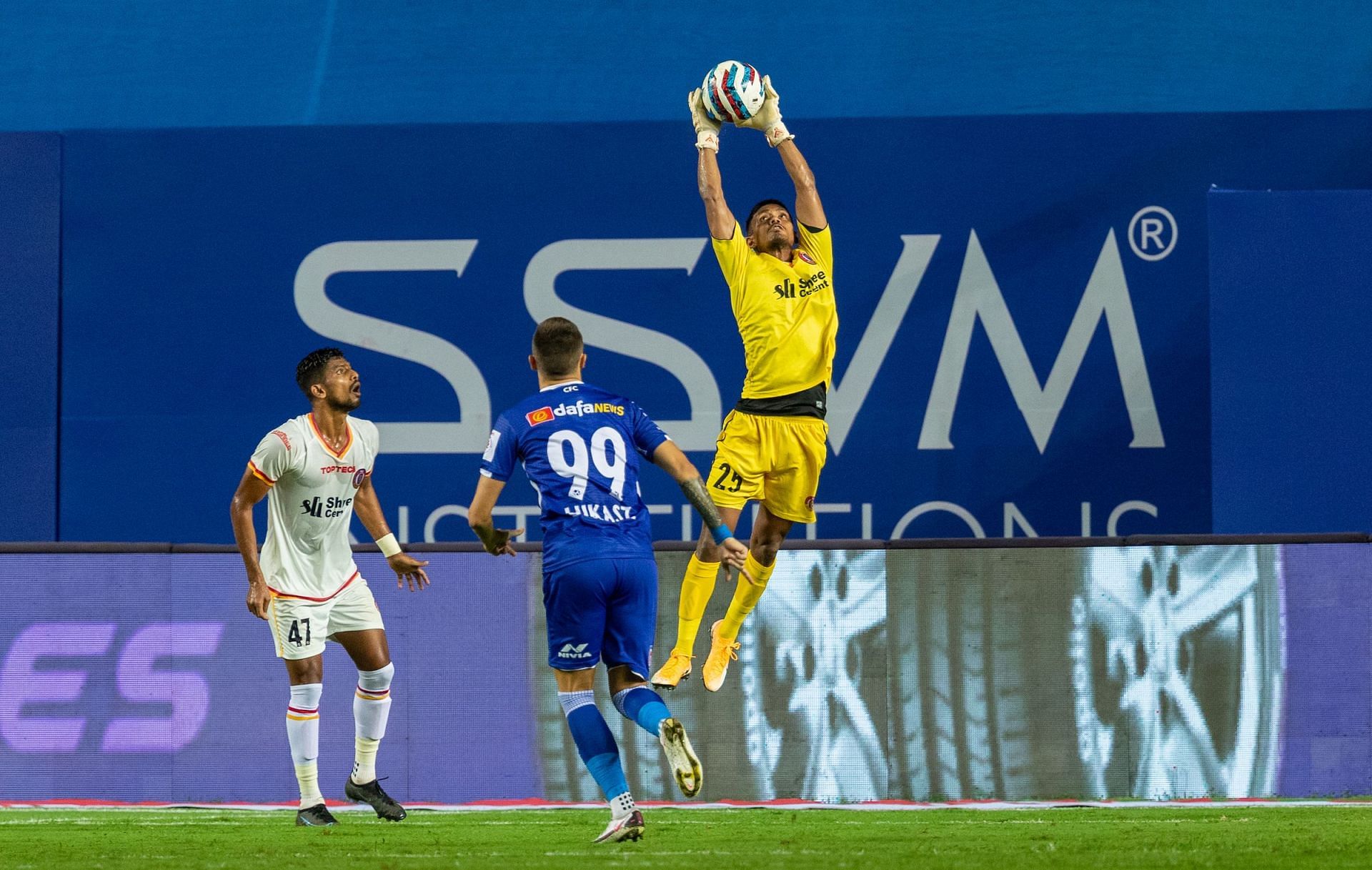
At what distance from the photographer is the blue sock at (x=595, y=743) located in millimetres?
6492

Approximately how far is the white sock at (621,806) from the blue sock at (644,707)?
0.27 m

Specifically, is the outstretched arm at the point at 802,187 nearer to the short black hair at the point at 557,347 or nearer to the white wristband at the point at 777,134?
the white wristband at the point at 777,134

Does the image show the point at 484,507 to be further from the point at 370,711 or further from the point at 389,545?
the point at 370,711

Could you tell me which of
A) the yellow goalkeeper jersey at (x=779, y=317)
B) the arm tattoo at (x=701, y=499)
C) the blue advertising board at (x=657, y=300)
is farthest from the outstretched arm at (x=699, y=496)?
the blue advertising board at (x=657, y=300)

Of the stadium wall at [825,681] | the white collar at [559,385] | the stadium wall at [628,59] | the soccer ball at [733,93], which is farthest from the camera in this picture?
the stadium wall at [628,59]

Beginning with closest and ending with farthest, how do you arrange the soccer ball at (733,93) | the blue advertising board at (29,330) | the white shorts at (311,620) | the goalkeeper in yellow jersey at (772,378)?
the white shorts at (311,620) < the soccer ball at (733,93) < the goalkeeper in yellow jersey at (772,378) < the blue advertising board at (29,330)

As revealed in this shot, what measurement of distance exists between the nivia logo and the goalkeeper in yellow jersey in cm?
195

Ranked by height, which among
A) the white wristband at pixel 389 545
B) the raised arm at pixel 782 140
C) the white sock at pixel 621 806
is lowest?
the white sock at pixel 621 806

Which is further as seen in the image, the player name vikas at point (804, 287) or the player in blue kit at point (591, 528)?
the player name vikas at point (804, 287)

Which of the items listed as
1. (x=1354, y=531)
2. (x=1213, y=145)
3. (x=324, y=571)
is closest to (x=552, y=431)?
(x=324, y=571)

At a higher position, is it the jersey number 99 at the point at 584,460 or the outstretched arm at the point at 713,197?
the outstretched arm at the point at 713,197

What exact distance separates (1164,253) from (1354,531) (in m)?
2.94

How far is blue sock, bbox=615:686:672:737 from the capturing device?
20.7 ft

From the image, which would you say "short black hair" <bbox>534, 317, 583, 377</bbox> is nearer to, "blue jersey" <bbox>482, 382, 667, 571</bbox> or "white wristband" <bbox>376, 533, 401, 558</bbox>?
"blue jersey" <bbox>482, 382, 667, 571</bbox>
